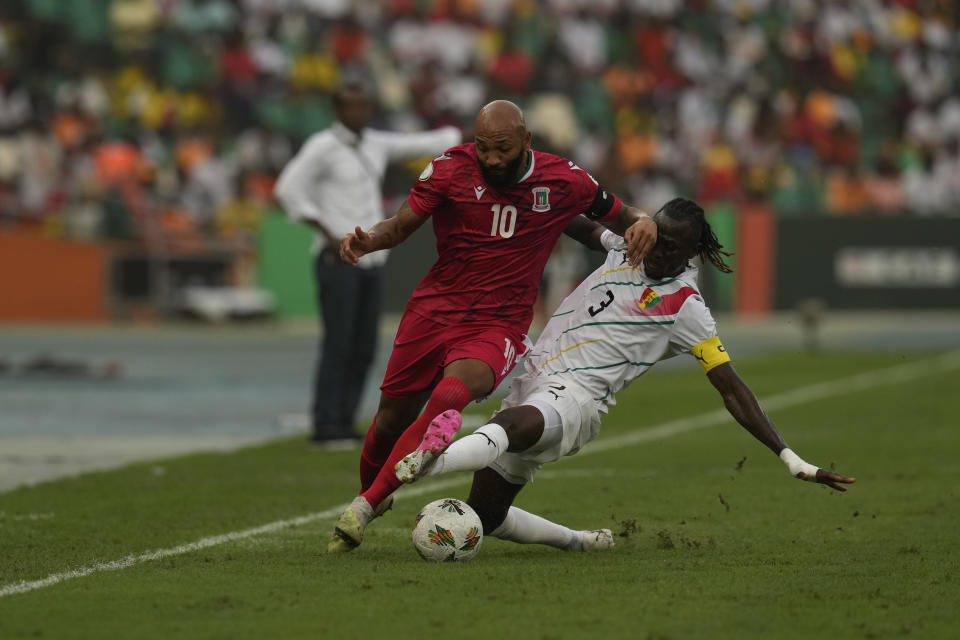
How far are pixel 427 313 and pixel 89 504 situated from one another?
2.55 meters

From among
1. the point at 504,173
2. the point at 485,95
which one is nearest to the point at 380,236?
the point at 504,173

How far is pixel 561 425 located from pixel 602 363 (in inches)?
15.8

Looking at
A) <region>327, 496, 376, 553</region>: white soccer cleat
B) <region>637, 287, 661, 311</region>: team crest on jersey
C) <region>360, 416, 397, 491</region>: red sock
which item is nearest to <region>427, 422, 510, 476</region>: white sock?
<region>327, 496, 376, 553</region>: white soccer cleat

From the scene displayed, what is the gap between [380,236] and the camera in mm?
6770

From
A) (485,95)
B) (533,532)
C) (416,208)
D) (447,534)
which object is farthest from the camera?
(485,95)

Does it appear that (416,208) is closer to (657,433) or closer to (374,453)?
(374,453)

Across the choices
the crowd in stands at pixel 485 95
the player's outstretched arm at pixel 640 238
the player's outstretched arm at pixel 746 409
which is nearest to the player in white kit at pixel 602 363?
the player's outstretched arm at pixel 746 409

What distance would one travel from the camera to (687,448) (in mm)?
11609

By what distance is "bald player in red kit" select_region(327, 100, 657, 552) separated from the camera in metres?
6.69

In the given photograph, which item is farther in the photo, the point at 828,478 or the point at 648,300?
the point at 648,300

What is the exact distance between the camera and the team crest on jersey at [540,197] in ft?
22.7

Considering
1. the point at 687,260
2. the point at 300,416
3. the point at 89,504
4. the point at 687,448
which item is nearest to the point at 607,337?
the point at 687,260

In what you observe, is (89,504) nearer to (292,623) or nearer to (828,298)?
(292,623)

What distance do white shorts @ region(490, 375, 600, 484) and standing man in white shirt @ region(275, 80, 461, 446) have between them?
14.7ft
